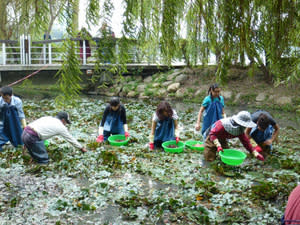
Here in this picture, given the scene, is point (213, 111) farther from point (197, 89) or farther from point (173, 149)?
point (197, 89)

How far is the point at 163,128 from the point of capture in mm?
6594

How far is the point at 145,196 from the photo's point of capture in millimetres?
4480

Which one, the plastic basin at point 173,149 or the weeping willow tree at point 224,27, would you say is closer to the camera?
the weeping willow tree at point 224,27

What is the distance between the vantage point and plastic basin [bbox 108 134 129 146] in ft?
22.4

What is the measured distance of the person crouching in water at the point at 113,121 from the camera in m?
6.84

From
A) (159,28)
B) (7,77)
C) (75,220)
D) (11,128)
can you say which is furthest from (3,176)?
(7,77)

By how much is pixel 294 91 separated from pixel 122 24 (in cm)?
1402

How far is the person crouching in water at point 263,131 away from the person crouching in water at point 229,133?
184 millimetres

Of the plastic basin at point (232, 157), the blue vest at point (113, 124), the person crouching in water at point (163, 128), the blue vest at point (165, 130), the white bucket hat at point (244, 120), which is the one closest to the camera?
the white bucket hat at point (244, 120)

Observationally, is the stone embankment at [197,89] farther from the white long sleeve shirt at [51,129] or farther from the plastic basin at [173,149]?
the white long sleeve shirt at [51,129]

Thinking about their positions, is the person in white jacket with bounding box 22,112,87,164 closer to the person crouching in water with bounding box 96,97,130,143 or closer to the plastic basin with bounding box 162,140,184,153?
the person crouching in water with bounding box 96,97,130,143

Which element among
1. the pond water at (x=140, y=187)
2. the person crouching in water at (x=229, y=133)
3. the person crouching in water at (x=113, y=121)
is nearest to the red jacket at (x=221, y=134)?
the person crouching in water at (x=229, y=133)

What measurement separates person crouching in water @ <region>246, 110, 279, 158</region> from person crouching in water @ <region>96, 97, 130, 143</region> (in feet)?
8.60

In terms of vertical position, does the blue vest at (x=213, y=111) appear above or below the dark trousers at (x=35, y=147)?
above
